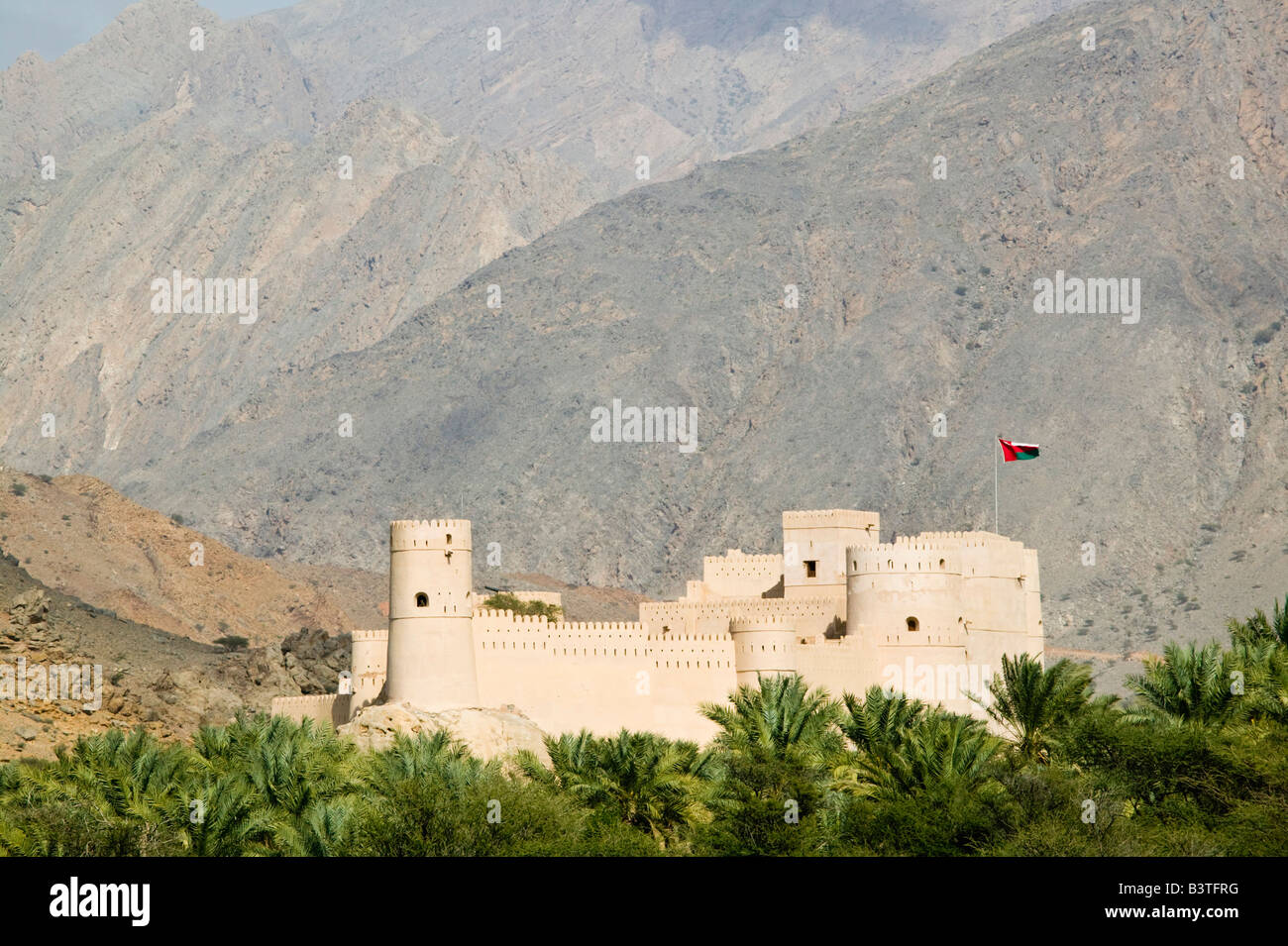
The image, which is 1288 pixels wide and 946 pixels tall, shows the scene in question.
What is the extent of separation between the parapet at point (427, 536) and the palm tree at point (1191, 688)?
1730 centimetres

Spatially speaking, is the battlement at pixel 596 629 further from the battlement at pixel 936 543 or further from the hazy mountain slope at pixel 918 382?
the hazy mountain slope at pixel 918 382

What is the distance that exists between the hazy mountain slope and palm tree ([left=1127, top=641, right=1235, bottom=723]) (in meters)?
87.2

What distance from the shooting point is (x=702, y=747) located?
52469mm

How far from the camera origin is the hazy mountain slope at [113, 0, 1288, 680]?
149m

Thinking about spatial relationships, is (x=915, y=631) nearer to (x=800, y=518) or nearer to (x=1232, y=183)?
(x=800, y=518)

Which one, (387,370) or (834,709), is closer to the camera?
(834,709)

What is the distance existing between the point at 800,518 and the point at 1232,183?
12631cm

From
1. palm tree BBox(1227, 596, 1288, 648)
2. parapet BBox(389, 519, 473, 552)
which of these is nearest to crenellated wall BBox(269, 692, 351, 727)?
parapet BBox(389, 519, 473, 552)

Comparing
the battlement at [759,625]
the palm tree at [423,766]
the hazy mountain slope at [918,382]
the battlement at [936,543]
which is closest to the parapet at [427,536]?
the palm tree at [423,766]

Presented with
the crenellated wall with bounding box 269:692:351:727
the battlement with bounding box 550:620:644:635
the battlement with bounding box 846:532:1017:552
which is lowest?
the crenellated wall with bounding box 269:692:351:727

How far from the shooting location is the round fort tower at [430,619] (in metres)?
52.6

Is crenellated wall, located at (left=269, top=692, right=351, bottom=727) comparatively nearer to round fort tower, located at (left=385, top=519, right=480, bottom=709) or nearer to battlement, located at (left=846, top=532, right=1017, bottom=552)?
round fort tower, located at (left=385, top=519, right=480, bottom=709)
